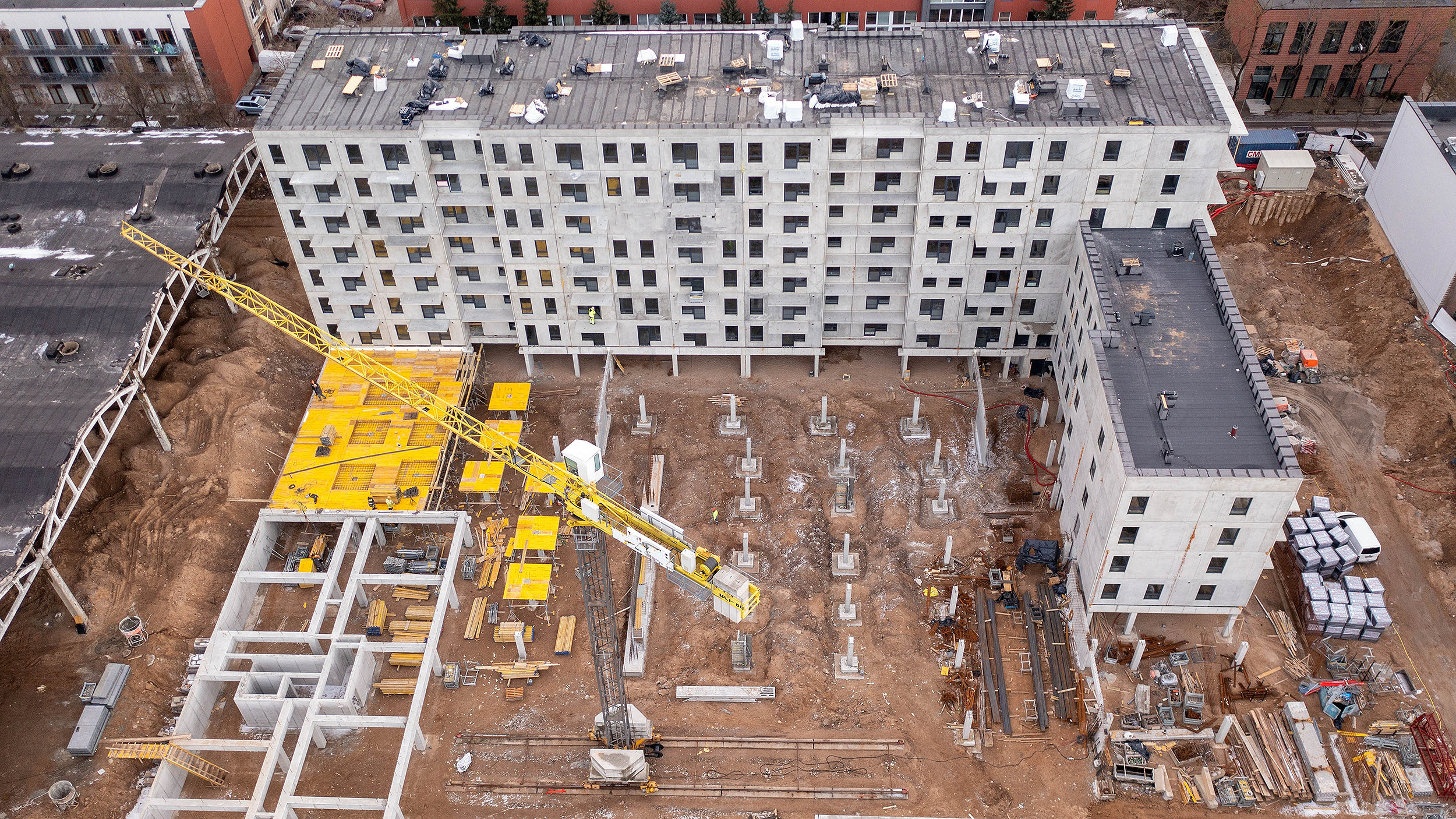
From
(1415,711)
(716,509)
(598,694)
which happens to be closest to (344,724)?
(598,694)

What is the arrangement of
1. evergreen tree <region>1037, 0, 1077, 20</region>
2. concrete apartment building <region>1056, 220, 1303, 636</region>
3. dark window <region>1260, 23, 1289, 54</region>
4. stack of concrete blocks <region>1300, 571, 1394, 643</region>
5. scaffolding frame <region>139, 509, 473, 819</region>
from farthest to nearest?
evergreen tree <region>1037, 0, 1077, 20</region> → dark window <region>1260, 23, 1289, 54</region> → stack of concrete blocks <region>1300, 571, 1394, 643</region> → scaffolding frame <region>139, 509, 473, 819</region> → concrete apartment building <region>1056, 220, 1303, 636</region>

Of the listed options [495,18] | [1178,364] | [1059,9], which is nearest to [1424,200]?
[1178,364]

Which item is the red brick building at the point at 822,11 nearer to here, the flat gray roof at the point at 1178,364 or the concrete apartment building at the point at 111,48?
the concrete apartment building at the point at 111,48

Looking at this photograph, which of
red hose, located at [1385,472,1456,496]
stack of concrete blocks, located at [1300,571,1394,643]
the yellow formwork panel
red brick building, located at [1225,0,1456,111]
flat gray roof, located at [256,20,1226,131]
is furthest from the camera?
red brick building, located at [1225,0,1456,111]

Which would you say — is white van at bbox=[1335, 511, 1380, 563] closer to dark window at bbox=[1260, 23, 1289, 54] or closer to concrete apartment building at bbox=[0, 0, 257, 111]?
dark window at bbox=[1260, 23, 1289, 54]

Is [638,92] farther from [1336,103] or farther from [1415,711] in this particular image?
[1336,103]

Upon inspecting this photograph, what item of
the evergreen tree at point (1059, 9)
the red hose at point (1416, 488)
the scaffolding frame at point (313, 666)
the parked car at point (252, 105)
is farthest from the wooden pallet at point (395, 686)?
the evergreen tree at point (1059, 9)

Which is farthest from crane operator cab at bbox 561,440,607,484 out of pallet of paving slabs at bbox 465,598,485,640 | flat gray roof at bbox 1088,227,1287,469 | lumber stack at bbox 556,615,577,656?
flat gray roof at bbox 1088,227,1287,469
